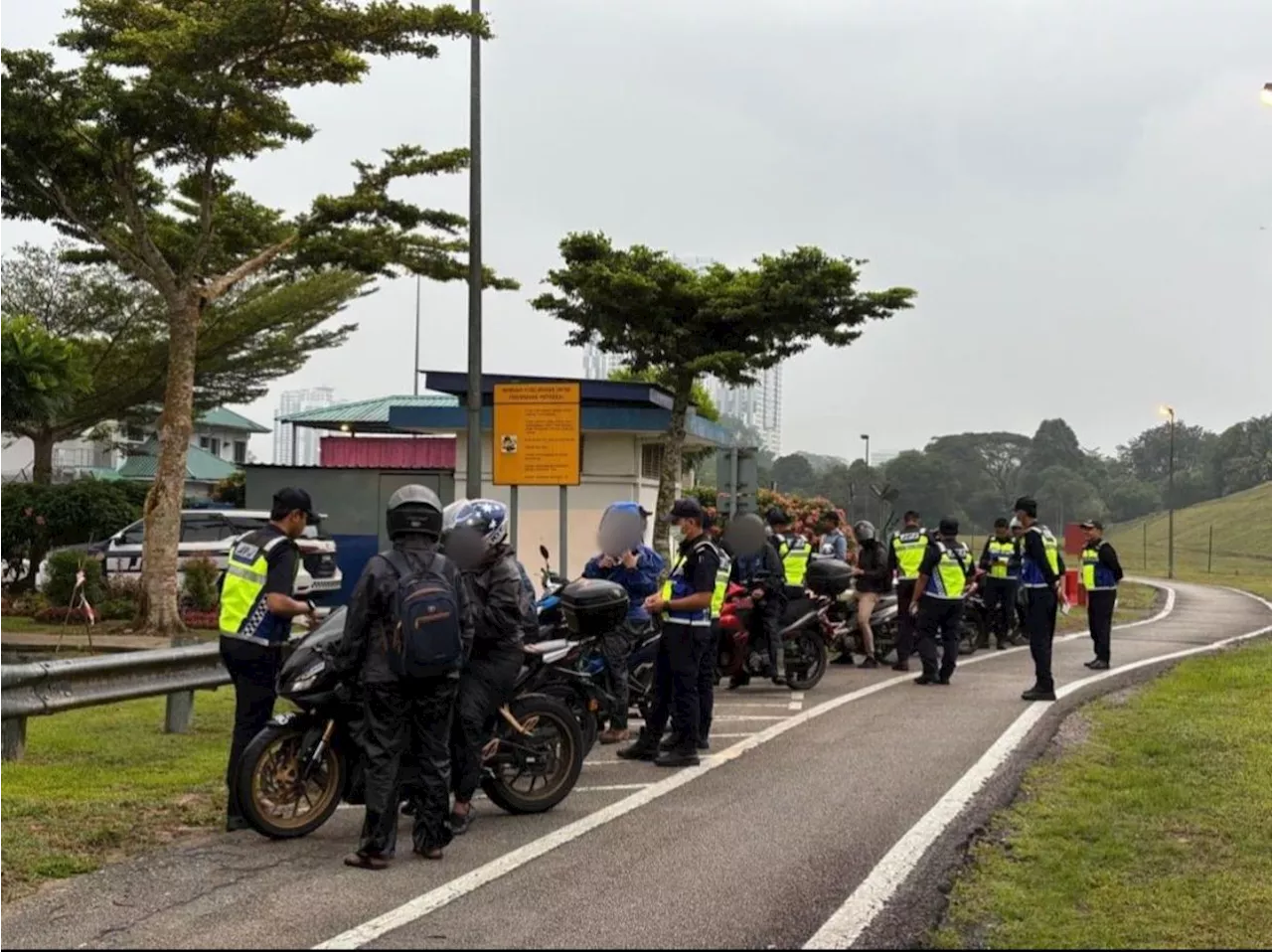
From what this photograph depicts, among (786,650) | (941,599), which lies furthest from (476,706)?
(941,599)

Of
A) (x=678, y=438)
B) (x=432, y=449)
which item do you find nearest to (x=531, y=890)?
(x=678, y=438)

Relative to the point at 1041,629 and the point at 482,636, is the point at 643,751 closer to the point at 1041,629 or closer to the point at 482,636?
the point at 482,636

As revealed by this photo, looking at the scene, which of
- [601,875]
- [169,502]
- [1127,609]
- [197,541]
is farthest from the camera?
[1127,609]

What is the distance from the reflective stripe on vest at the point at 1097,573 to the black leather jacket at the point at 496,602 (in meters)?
9.87

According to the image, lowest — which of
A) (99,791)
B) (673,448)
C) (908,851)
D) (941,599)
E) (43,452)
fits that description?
(99,791)

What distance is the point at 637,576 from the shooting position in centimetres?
976

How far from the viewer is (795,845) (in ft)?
21.0

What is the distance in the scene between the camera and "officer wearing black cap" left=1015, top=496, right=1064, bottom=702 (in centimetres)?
1159

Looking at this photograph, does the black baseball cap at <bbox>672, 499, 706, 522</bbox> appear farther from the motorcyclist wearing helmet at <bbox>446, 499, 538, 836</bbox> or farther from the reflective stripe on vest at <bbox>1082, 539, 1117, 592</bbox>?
the reflective stripe on vest at <bbox>1082, 539, 1117, 592</bbox>

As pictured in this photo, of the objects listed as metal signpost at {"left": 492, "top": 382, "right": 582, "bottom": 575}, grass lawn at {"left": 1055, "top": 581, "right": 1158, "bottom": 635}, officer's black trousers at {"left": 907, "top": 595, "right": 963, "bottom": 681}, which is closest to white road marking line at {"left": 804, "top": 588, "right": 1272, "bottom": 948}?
officer's black trousers at {"left": 907, "top": 595, "right": 963, "bottom": 681}

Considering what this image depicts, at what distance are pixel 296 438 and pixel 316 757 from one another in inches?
1480

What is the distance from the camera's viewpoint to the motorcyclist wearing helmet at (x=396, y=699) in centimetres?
603

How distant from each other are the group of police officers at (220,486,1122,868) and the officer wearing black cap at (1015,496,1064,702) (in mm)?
13

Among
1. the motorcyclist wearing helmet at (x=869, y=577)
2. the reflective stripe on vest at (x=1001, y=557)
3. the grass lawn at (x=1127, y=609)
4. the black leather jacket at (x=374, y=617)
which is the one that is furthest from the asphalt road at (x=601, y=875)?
the grass lawn at (x=1127, y=609)
